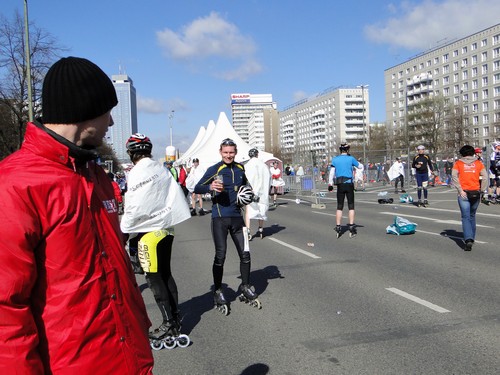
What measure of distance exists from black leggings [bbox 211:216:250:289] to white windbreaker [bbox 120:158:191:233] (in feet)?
4.02

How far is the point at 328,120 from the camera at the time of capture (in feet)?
535

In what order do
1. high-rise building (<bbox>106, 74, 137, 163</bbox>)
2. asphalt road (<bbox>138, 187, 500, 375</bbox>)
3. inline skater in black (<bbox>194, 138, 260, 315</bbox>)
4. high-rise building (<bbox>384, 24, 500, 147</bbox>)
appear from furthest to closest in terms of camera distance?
high-rise building (<bbox>106, 74, 137, 163</bbox>) < high-rise building (<bbox>384, 24, 500, 147</bbox>) < inline skater in black (<bbox>194, 138, 260, 315</bbox>) < asphalt road (<bbox>138, 187, 500, 375</bbox>)

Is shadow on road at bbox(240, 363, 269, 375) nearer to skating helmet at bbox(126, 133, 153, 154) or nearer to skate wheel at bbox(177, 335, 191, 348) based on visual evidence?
skate wheel at bbox(177, 335, 191, 348)

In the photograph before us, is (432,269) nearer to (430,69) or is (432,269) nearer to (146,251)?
(146,251)

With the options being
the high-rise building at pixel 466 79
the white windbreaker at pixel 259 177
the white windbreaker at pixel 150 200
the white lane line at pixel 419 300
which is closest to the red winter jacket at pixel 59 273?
the white windbreaker at pixel 150 200

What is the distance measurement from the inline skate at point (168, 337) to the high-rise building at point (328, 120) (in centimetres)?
13386

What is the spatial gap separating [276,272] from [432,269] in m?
2.48

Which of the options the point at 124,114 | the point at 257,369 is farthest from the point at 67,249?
the point at 124,114

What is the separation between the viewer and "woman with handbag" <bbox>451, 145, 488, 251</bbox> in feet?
29.2

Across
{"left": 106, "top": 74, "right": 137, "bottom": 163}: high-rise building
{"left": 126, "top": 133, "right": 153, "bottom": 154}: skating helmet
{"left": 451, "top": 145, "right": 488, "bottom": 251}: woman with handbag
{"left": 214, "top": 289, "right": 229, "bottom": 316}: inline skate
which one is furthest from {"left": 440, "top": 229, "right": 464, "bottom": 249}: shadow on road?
{"left": 106, "top": 74, "right": 137, "bottom": 163}: high-rise building

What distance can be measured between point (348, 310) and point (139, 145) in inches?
119

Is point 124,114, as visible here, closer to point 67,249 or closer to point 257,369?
point 257,369

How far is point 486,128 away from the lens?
97500 millimetres

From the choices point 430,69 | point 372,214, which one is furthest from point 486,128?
point 372,214
